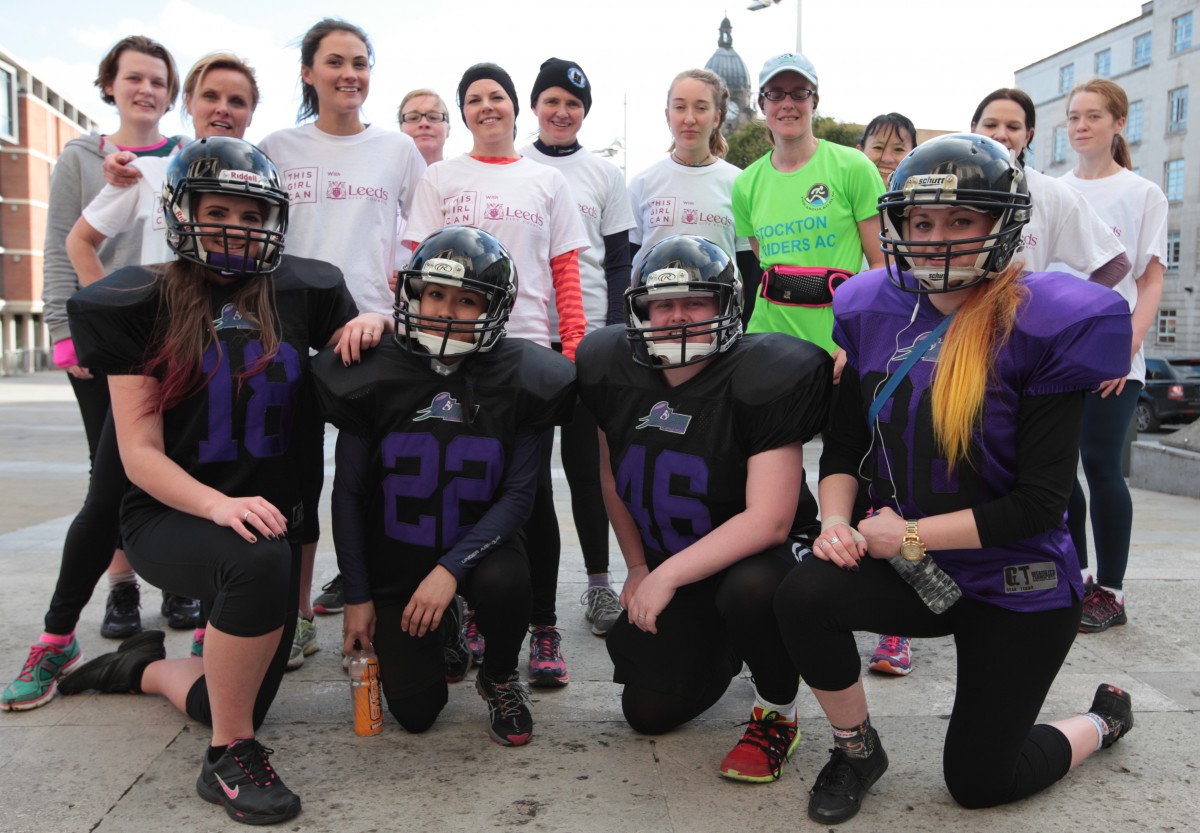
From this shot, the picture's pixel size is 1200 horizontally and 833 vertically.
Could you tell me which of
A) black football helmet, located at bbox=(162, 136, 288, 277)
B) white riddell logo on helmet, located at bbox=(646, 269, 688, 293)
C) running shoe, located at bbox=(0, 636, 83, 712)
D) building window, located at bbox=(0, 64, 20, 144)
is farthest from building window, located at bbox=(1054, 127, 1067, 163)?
building window, located at bbox=(0, 64, 20, 144)

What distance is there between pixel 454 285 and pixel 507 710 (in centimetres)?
128

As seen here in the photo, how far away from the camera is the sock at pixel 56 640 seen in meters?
3.31

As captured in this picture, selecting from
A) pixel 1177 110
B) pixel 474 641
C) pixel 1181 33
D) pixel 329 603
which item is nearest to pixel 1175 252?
pixel 1177 110

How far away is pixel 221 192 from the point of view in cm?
290

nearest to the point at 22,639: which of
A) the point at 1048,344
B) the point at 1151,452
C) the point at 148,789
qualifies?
the point at 148,789

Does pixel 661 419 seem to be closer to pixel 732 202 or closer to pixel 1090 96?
pixel 732 202

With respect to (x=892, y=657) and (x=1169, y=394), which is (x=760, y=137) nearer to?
(x=1169, y=394)

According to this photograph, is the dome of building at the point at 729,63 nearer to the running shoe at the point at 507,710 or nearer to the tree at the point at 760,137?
the tree at the point at 760,137

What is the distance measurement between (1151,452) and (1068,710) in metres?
7.20

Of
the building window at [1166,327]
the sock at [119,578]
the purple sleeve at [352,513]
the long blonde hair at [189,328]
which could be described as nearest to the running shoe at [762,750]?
the purple sleeve at [352,513]

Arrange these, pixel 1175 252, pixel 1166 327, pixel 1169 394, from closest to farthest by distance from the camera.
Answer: pixel 1169 394 → pixel 1175 252 → pixel 1166 327

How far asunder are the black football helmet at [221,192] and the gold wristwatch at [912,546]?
1.97 metres

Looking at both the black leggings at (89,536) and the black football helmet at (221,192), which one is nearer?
the black football helmet at (221,192)

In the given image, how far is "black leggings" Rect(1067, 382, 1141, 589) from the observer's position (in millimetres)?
4031
